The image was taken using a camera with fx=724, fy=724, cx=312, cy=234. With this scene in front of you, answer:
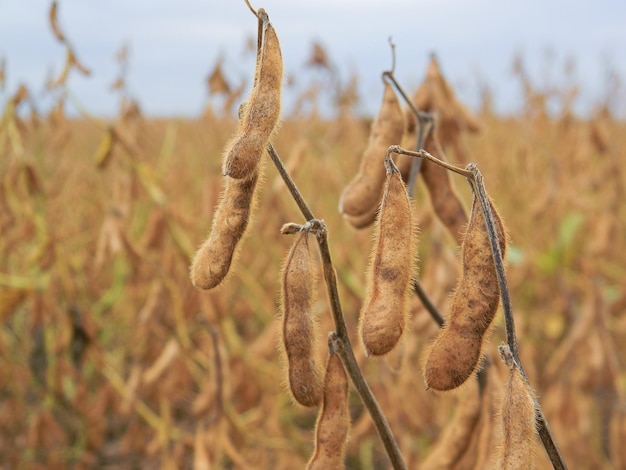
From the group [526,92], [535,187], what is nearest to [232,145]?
[535,187]

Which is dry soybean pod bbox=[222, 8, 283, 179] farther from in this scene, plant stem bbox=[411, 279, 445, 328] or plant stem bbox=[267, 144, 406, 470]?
plant stem bbox=[411, 279, 445, 328]

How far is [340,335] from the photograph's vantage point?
2.37ft

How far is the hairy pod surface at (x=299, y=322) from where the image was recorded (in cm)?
69

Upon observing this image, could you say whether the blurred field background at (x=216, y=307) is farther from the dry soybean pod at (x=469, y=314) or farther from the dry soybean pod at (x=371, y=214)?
the dry soybean pod at (x=469, y=314)

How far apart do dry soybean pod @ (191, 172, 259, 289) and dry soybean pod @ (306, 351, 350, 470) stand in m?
0.16

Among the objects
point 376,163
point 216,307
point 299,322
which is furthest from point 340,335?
point 216,307

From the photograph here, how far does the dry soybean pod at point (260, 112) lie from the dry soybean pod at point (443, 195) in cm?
31

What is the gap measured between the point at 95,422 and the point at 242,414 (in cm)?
57

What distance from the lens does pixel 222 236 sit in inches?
26.8

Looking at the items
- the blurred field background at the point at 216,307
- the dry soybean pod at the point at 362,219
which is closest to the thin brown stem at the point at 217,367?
the blurred field background at the point at 216,307

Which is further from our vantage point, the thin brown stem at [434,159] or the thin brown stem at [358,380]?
the thin brown stem at [358,380]

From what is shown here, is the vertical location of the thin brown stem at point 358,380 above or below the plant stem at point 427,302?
below

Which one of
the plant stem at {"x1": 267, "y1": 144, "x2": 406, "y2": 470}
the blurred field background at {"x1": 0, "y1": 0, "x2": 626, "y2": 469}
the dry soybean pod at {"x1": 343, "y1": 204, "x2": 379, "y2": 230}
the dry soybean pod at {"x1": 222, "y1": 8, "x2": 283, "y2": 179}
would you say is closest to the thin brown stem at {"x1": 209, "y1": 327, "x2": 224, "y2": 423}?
the blurred field background at {"x1": 0, "y1": 0, "x2": 626, "y2": 469}

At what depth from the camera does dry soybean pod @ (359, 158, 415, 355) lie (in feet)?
2.14
